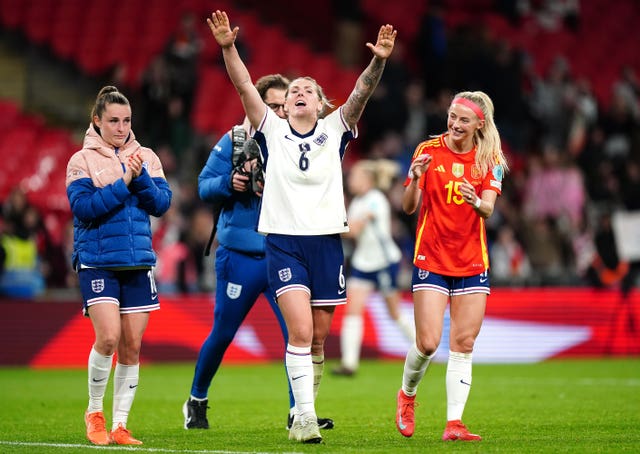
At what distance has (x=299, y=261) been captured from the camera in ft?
26.8

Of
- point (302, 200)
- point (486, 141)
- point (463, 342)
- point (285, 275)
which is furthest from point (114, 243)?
point (486, 141)

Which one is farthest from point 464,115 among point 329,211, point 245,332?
point 245,332

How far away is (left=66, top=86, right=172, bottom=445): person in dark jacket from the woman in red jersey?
182cm

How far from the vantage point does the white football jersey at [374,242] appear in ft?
51.1

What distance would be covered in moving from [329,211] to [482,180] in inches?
44.8

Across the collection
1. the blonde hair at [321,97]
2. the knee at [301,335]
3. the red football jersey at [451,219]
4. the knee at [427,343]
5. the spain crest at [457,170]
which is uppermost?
the blonde hair at [321,97]

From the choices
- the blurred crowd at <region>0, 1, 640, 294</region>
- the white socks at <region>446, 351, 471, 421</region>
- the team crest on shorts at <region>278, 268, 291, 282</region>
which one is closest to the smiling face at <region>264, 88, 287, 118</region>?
the team crest on shorts at <region>278, 268, 291, 282</region>

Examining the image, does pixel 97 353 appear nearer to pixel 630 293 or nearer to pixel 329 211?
pixel 329 211

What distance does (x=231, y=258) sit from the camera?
9258 mm

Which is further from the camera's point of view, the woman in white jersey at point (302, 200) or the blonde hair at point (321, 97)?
the blonde hair at point (321, 97)

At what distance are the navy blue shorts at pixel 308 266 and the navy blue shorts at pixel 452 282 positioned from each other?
0.57 metres

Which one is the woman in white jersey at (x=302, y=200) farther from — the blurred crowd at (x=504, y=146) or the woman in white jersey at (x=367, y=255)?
the blurred crowd at (x=504, y=146)

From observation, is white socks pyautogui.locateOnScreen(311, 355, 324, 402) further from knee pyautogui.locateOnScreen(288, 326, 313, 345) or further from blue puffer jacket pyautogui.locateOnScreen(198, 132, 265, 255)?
blue puffer jacket pyautogui.locateOnScreen(198, 132, 265, 255)

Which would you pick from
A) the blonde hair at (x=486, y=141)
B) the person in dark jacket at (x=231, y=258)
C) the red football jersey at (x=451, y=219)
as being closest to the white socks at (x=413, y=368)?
the red football jersey at (x=451, y=219)
